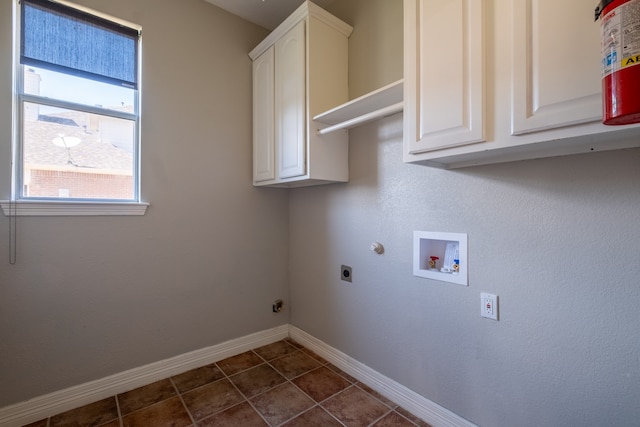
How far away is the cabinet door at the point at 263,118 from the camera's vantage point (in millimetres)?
2299

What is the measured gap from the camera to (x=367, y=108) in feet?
6.12

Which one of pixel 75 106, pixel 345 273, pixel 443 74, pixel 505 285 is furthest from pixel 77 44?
pixel 505 285

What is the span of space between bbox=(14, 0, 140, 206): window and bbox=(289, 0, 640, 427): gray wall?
159 cm

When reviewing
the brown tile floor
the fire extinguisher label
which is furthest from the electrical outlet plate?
the fire extinguisher label

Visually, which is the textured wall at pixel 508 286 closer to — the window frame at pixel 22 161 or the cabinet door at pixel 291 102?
the cabinet door at pixel 291 102

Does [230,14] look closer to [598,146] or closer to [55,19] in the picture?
[55,19]

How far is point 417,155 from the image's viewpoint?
52.6 inches

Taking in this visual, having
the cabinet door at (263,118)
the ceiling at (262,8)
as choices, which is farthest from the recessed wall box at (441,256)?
the ceiling at (262,8)

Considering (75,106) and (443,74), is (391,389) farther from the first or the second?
(75,106)

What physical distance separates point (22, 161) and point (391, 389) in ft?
8.69

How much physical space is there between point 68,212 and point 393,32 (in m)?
2.34

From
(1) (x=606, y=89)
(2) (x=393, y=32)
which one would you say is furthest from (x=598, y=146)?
(2) (x=393, y=32)

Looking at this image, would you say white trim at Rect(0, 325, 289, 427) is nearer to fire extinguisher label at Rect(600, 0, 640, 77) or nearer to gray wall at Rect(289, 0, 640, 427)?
gray wall at Rect(289, 0, 640, 427)

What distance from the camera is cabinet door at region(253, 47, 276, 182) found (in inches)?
90.5
